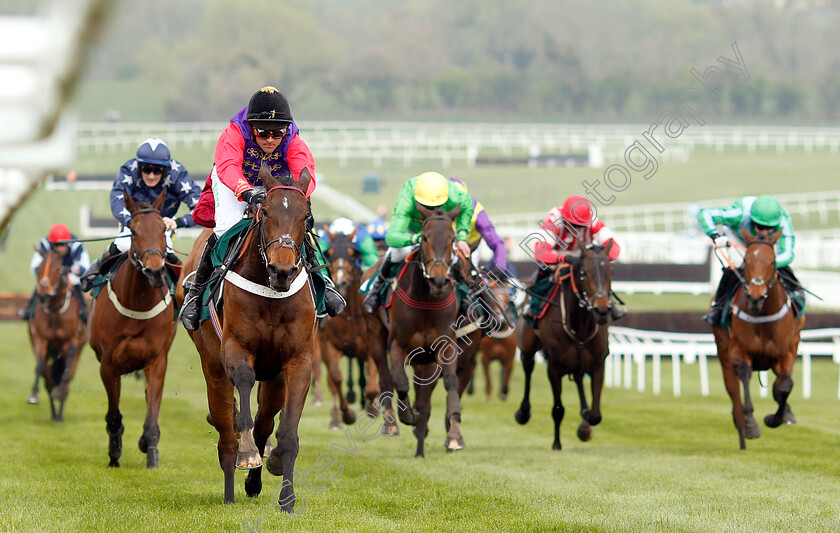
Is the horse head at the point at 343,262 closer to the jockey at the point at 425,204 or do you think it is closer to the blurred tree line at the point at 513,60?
the jockey at the point at 425,204

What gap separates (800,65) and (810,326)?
2082 inches

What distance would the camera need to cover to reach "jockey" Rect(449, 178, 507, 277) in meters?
9.23

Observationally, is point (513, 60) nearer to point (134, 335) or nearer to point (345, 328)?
point (345, 328)

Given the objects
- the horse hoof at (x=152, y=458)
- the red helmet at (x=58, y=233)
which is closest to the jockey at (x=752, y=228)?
the horse hoof at (x=152, y=458)

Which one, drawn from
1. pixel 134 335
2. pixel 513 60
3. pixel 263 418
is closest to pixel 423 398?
pixel 134 335

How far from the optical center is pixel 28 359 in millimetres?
19141

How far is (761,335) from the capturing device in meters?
9.02

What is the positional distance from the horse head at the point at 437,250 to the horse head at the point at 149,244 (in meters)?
1.90

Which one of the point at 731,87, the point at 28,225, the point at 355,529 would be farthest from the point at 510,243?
the point at 731,87

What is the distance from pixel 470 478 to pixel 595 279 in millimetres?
2314

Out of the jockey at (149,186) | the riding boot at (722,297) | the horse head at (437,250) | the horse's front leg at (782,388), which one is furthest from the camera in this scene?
the riding boot at (722,297)

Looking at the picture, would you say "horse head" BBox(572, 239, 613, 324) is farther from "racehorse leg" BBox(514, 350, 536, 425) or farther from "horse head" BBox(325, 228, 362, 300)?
"horse head" BBox(325, 228, 362, 300)

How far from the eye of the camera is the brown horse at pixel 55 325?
464 inches

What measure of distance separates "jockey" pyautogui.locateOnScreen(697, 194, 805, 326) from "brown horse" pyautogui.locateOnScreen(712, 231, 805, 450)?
0.13m
